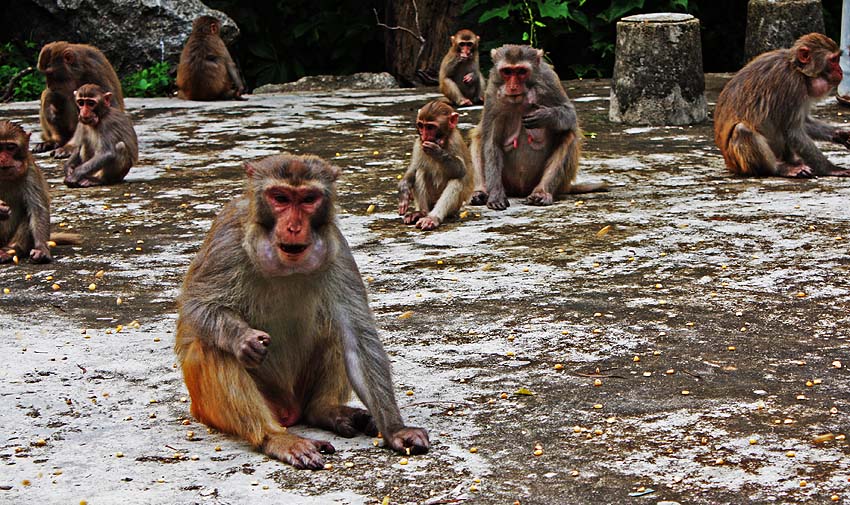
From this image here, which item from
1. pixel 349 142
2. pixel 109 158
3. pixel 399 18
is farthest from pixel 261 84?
pixel 109 158

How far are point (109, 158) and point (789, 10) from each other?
8.24m

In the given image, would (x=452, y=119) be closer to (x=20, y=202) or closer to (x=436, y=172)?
(x=436, y=172)

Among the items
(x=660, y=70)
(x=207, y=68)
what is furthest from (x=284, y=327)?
(x=207, y=68)

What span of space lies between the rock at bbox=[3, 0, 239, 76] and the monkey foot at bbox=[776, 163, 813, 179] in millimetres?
10045

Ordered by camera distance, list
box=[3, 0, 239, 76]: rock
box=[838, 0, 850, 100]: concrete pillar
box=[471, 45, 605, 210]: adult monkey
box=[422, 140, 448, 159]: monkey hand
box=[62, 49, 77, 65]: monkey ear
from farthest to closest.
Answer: box=[3, 0, 239, 76]: rock
box=[838, 0, 850, 100]: concrete pillar
box=[62, 49, 77, 65]: monkey ear
box=[471, 45, 605, 210]: adult monkey
box=[422, 140, 448, 159]: monkey hand

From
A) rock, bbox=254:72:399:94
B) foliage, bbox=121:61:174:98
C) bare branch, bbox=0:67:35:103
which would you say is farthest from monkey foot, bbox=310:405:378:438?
foliage, bbox=121:61:174:98

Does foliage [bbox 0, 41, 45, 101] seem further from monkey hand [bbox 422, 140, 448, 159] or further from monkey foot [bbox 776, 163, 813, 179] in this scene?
monkey foot [bbox 776, 163, 813, 179]

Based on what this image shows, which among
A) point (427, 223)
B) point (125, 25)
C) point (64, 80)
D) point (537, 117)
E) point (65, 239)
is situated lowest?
point (427, 223)

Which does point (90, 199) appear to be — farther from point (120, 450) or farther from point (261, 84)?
point (261, 84)

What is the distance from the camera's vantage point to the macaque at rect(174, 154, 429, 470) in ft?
14.2

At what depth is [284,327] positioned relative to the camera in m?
4.69

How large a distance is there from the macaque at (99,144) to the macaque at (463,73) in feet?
17.2

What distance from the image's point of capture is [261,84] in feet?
63.8

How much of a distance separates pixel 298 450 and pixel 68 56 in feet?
28.1
